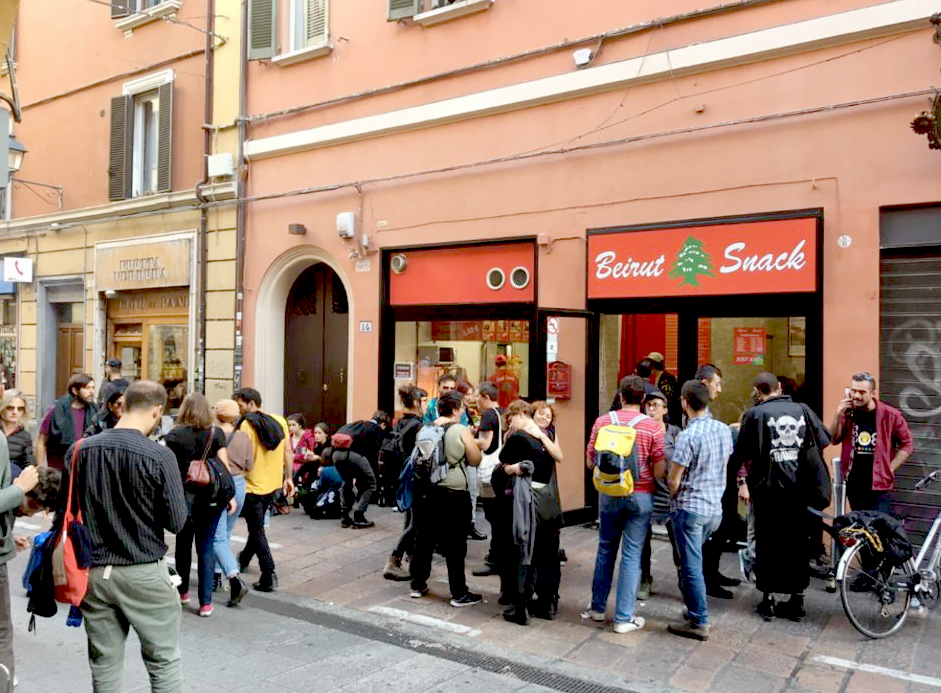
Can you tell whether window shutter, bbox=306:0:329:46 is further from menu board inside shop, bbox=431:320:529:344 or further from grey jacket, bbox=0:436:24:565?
grey jacket, bbox=0:436:24:565

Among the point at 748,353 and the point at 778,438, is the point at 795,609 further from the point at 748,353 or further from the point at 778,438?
the point at 748,353

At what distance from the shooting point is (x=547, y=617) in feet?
20.0

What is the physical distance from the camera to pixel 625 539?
580cm

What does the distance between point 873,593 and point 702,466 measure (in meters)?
1.52

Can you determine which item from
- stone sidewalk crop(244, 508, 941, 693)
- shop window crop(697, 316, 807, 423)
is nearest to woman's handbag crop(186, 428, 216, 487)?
stone sidewalk crop(244, 508, 941, 693)

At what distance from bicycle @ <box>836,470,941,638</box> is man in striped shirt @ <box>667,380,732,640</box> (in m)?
0.97

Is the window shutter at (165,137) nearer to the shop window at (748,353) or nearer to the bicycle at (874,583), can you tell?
the shop window at (748,353)

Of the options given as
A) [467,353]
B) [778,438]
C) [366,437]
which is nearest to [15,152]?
[366,437]

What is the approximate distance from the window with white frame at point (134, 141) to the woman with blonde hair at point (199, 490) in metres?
9.34

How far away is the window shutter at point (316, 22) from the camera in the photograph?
11680 mm

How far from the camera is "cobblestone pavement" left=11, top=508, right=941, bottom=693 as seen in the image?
4.93m

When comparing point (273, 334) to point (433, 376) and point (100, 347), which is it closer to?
point (433, 376)

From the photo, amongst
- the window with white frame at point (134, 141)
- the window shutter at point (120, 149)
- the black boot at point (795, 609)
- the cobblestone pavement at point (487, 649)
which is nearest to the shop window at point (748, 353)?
the cobblestone pavement at point (487, 649)

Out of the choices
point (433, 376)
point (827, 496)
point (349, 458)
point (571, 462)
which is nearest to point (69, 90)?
point (433, 376)
